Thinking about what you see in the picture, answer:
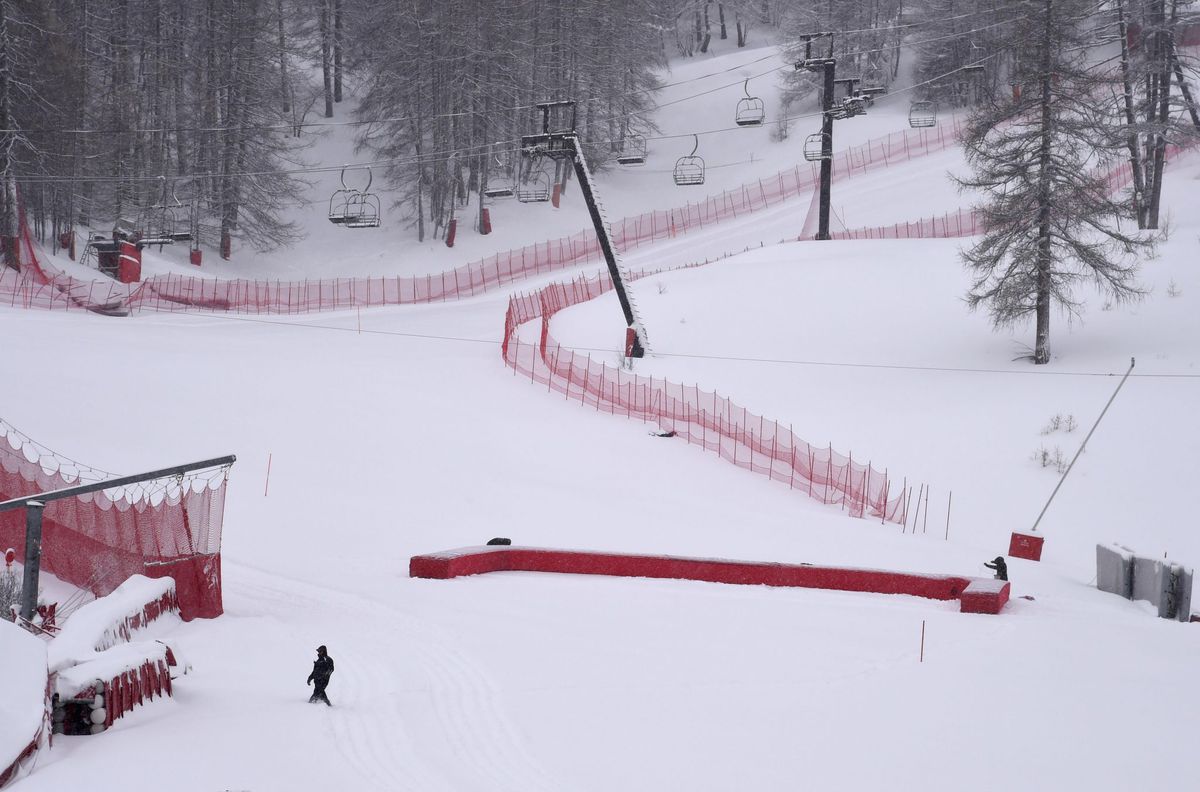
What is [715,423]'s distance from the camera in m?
30.1

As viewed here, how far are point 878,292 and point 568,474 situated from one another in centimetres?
1800

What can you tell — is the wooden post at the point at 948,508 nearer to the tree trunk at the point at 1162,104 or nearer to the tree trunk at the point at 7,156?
the tree trunk at the point at 1162,104

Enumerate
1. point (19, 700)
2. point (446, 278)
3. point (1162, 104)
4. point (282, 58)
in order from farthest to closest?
point (282, 58) < point (446, 278) < point (1162, 104) < point (19, 700)

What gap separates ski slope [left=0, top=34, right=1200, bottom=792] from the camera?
425 inches

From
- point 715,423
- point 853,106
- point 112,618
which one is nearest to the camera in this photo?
point 112,618

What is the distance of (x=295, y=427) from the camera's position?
2842 centimetres

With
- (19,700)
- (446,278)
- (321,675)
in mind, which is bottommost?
(321,675)

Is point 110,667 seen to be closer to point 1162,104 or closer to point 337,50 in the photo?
point 1162,104

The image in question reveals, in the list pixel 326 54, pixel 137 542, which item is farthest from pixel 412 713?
pixel 326 54

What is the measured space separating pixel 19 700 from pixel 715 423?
22651 mm

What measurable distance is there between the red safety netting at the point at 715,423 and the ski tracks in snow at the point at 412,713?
12715 millimetres

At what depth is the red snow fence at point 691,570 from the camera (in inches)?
728

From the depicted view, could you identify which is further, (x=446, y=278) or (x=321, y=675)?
(x=446, y=278)

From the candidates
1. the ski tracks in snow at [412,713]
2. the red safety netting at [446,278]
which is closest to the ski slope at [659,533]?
the ski tracks in snow at [412,713]
